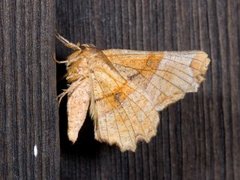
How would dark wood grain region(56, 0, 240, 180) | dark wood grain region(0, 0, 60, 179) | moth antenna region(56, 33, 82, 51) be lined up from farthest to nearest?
dark wood grain region(56, 0, 240, 180) < moth antenna region(56, 33, 82, 51) < dark wood grain region(0, 0, 60, 179)

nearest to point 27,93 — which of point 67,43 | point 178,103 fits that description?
point 67,43

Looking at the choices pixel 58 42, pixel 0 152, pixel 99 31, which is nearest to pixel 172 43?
pixel 99 31

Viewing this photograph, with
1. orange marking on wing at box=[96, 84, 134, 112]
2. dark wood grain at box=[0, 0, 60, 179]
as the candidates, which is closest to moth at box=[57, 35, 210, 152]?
orange marking on wing at box=[96, 84, 134, 112]

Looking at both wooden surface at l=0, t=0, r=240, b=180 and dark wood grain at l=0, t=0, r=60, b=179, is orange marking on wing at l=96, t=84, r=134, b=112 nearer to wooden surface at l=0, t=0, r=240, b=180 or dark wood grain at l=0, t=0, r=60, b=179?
wooden surface at l=0, t=0, r=240, b=180

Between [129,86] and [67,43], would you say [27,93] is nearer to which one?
[67,43]

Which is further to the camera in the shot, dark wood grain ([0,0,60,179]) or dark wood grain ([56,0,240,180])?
dark wood grain ([56,0,240,180])
